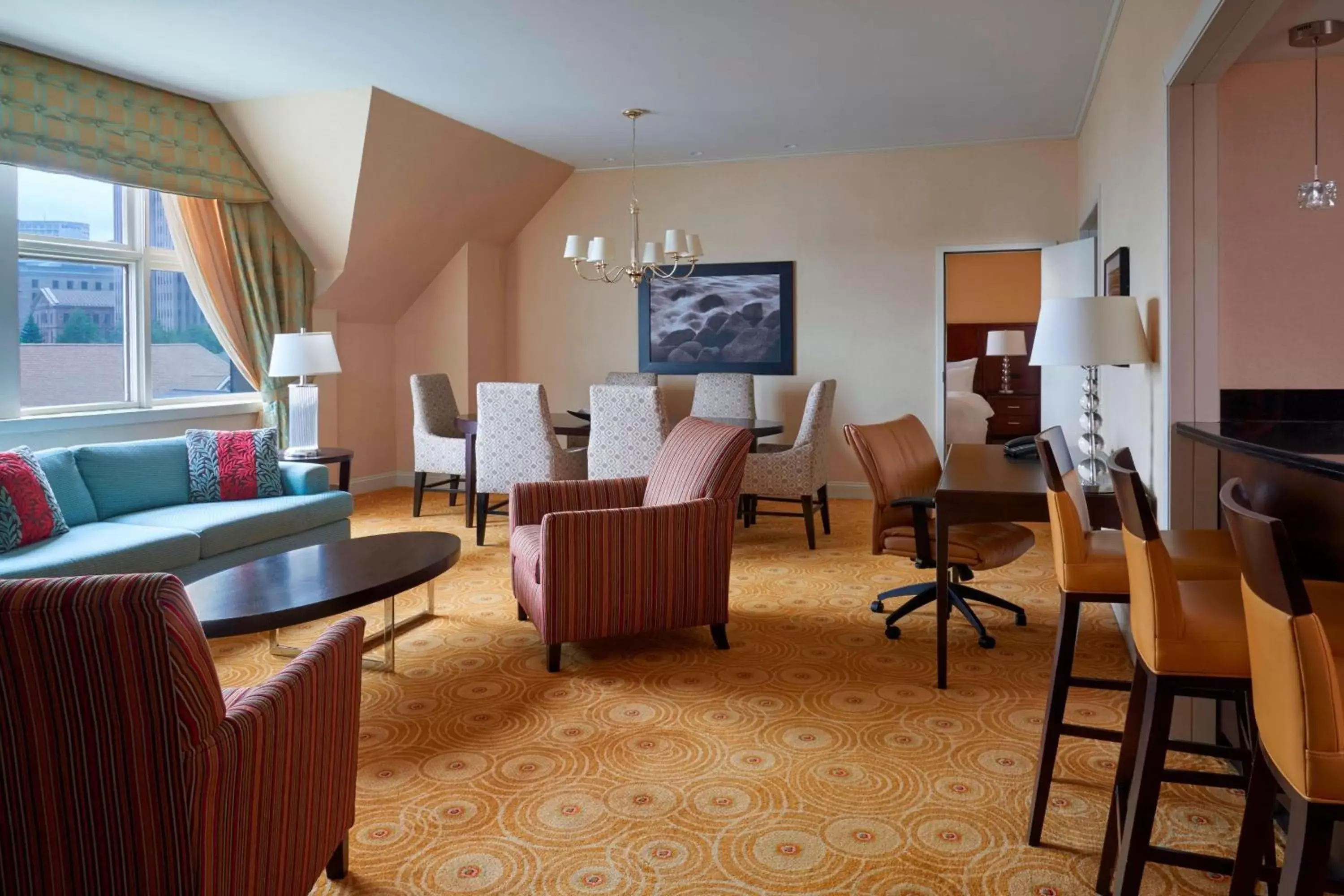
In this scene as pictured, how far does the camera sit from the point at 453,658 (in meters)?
3.75

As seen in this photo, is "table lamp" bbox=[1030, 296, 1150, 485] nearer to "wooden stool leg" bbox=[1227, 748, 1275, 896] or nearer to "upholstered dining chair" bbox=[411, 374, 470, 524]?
"wooden stool leg" bbox=[1227, 748, 1275, 896]

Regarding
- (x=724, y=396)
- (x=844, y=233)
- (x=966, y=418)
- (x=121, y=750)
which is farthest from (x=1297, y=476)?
(x=966, y=418)

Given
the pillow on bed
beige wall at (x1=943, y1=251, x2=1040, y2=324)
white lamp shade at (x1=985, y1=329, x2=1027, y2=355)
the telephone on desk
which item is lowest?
the telephone on desk

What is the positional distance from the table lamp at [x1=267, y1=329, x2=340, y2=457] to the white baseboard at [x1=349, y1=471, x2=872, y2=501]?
6.18ft

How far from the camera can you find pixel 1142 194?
11.2 feet

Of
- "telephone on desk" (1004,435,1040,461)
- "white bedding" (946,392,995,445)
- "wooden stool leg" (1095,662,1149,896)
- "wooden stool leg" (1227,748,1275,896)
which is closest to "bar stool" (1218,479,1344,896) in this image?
"wooden stool leg" (1227,748,1275,896)

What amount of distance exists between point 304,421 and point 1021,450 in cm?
377

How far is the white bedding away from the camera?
942 cm

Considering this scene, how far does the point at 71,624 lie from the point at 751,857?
1.52m

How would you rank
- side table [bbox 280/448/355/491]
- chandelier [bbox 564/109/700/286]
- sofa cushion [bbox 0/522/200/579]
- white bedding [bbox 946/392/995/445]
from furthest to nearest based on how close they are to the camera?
white bedding [bbox 946/392/995/445] → chandelier [bbox 564/109/700/286] → side table [bbox 280/448/355/491] → sofa cushion [bbox 0/522/200/579]

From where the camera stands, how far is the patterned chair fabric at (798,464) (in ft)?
18.9

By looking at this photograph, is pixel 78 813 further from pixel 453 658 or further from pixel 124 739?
pixel 453 658

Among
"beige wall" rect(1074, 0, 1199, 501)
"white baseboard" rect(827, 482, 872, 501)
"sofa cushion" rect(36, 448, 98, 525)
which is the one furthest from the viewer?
"white baseboard" rect(827, 482, 872, 501)

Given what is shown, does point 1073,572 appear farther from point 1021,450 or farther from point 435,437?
point 435,437
